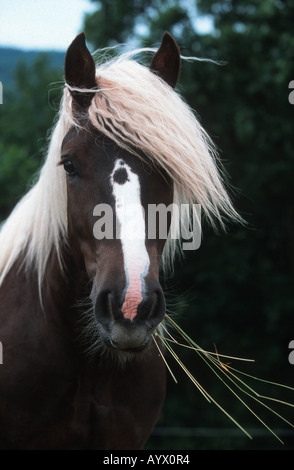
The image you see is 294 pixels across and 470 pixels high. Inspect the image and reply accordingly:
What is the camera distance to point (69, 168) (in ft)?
7.57

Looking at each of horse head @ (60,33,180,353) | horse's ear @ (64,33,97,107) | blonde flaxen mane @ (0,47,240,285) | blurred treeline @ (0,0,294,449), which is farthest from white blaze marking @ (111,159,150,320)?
blurred treeline @ (0,0,294,449)

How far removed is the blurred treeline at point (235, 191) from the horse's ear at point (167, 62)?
599 cm

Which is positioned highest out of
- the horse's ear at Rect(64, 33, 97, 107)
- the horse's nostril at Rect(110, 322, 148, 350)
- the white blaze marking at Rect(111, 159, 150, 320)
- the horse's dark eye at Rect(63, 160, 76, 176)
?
the horse's ear at Rect(64, 33, 97, 107)

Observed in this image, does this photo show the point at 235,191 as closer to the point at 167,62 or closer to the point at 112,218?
the point at 167,62

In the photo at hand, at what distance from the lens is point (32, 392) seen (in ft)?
8.22

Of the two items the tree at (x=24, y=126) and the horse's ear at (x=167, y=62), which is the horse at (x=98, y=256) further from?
the tree at (x=24, y=126)

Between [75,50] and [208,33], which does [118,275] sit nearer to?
[75,50]

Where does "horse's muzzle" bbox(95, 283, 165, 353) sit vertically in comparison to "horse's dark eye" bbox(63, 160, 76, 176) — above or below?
below

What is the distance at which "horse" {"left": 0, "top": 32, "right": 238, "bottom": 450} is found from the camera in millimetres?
2025

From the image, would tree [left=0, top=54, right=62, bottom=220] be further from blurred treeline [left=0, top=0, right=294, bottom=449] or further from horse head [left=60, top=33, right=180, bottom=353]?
horse head [left=60, top=33, right=180, bottom=353]

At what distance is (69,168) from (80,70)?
487 millimetres

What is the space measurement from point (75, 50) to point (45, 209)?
80 cm

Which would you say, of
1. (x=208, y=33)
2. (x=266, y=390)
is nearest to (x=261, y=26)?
(x=208, y=33)

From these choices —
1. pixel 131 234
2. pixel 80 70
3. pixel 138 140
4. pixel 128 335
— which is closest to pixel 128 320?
pixel 128 335
